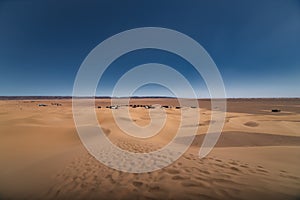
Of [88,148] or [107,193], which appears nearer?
[107,193]

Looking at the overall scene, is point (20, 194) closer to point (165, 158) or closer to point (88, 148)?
point (88, 148)

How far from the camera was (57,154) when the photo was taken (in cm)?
717

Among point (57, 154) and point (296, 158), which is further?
point (57, 154)

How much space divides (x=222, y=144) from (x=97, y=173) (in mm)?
7051

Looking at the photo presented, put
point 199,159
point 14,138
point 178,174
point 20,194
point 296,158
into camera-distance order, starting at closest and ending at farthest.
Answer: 1. point 20,194
2. point 178,174
3. point 199,159
4. point 296,158
5. point 14,138

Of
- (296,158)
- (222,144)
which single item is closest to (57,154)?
(222,144)

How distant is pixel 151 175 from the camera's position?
478cm

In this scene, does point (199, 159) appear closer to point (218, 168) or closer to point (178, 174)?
point (218, 168)

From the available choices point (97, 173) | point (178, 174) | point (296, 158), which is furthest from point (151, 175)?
point (296, 158)

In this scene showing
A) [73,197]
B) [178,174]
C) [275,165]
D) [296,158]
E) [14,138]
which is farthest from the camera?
[14,138]

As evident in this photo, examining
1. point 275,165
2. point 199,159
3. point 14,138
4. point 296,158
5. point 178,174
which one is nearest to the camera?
point 178,174

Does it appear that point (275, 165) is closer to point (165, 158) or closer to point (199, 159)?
point (199, 159)

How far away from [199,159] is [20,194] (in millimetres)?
5417

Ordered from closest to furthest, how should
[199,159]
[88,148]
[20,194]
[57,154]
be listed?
[20,194], [199,159], [57,154], [88,148]
